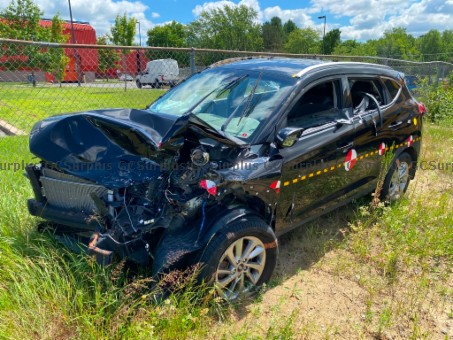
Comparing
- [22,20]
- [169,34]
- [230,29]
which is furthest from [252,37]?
[22,20]

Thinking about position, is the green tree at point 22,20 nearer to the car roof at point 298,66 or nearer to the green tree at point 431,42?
the car roof at point 298,66

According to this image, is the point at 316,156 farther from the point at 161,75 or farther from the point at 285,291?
the point at 161,75

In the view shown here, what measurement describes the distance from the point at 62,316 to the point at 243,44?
7283cm

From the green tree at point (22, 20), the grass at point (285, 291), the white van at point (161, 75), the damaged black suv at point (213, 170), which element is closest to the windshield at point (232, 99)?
the damaged black suv at point (213, 170)

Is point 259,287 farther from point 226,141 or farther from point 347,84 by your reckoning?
point 347,84

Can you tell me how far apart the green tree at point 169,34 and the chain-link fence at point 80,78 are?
246ft

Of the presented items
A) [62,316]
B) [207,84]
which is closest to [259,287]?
[62,316]

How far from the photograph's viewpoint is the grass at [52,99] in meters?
7.24

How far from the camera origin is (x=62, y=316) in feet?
7.39

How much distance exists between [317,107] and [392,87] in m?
1.43

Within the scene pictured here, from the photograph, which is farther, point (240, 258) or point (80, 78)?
point (80, 78)

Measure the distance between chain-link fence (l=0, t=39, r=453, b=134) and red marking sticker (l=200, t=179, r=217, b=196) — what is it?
11.8 ft

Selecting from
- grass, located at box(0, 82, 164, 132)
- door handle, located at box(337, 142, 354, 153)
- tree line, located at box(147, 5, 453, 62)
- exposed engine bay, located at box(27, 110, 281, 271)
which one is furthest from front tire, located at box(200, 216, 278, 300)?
tree line, located at box(147, 5, 453, 62)

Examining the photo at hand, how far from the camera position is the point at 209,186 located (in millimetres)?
2420
